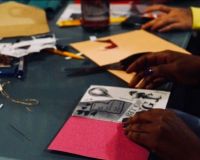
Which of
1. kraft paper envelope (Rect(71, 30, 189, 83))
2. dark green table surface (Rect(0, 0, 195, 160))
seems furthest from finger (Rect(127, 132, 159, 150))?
kraft paper envelope (Rect(71, 30, 189, 83))

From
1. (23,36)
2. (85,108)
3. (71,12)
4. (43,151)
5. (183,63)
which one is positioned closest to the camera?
(43,151)

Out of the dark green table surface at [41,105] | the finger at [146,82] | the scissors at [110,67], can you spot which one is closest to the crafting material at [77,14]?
the dark green table surface at [41,105]

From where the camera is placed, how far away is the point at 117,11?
148 cm

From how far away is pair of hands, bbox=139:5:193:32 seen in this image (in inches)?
51.8

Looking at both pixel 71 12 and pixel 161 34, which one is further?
pixel 71 12

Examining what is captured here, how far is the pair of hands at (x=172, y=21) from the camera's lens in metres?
1.32

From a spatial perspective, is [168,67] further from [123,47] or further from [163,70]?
[123,47]

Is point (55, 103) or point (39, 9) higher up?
point (39, 9)

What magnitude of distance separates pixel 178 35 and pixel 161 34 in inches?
2.2

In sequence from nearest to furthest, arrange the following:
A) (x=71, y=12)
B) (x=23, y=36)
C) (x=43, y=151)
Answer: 1. (x=43, y=151)
2. (x=23, y=36)
3. (x=71, y=12)

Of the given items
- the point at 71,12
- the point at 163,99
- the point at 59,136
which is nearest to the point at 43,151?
the point at 59,136

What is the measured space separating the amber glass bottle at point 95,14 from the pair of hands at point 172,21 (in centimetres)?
14

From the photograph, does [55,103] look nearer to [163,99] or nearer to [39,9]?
[163,99]

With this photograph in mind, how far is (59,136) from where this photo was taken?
0.79m
